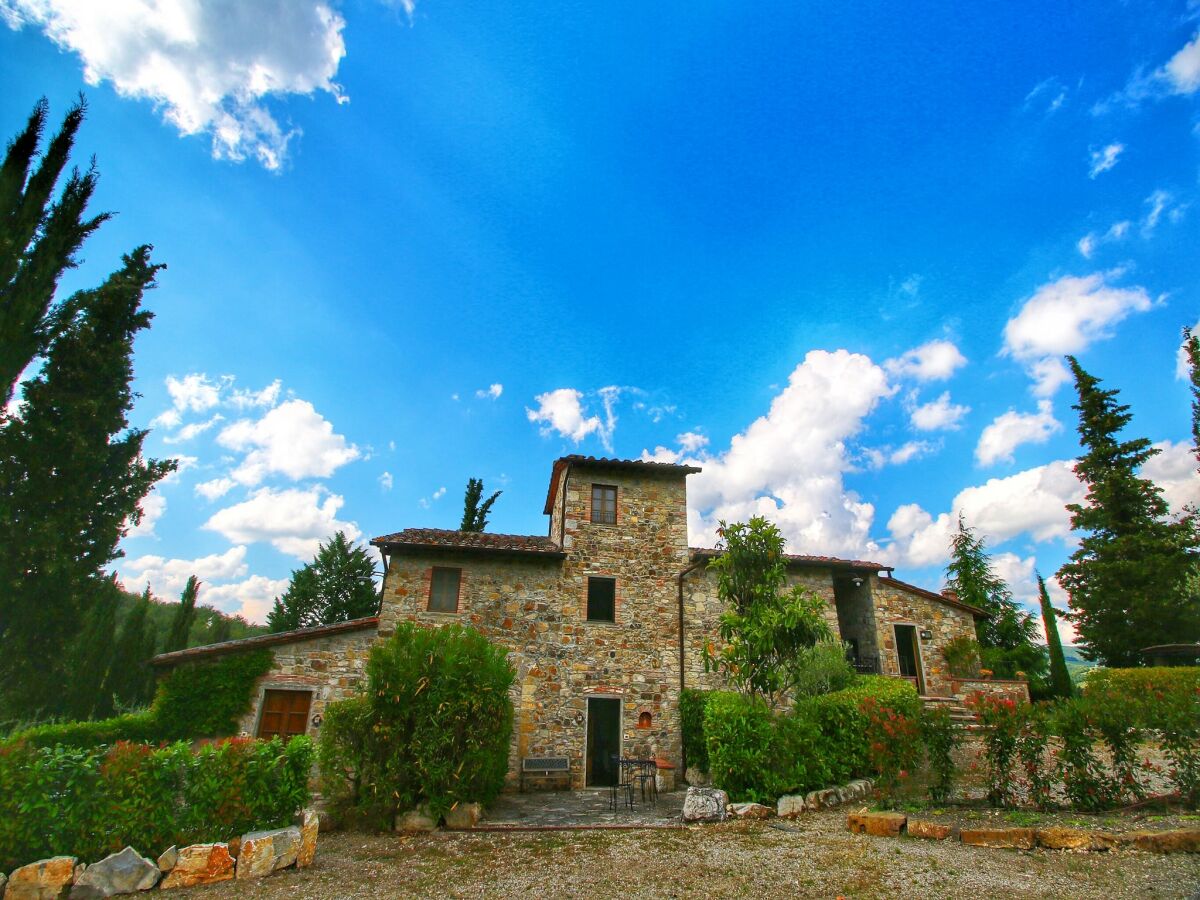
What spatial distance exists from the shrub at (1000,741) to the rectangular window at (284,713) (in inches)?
508

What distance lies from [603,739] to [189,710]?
906 centimetres

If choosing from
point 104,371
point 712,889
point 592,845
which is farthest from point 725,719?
point 104,371

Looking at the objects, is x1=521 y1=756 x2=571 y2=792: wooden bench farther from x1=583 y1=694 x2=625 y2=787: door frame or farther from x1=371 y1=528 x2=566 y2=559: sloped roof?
x1=371 y1=528 x2=566 y2=559: sloped roof

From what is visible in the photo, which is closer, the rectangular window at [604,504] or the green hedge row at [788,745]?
the green hedge row at [788,745]

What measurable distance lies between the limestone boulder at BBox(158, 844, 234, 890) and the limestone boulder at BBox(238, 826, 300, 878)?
141 mm

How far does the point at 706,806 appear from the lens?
345 inches

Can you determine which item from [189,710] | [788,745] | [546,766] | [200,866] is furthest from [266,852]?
[788,745]

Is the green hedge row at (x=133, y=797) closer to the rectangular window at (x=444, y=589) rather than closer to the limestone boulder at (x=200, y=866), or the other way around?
the limestone boulder at (x=200, y=866)

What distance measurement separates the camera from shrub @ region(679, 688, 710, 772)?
12.3 metres

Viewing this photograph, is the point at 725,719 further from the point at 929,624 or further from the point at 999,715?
the point at 929,624

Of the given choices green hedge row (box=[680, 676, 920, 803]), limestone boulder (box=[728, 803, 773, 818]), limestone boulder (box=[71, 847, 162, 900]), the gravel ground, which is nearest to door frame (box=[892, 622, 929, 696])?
green hedge row (box=[680, 676, 920, 803])

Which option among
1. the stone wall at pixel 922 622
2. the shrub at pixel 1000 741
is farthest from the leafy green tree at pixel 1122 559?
the shrub at pixel 1000 741

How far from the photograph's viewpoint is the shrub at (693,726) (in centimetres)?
1227

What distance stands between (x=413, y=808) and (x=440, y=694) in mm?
1874
